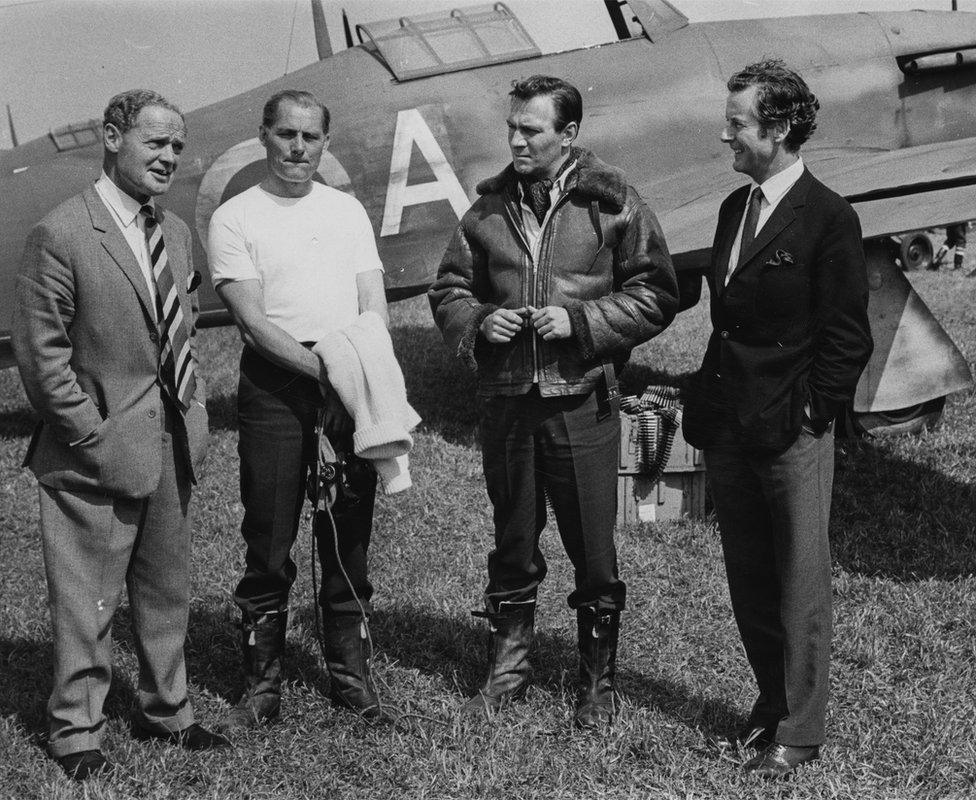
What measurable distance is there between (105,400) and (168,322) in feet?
1.15

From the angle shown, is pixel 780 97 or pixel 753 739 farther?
pixel 753 739

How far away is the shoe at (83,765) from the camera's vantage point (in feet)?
12.4

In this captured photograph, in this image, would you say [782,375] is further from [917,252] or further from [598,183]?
[917,252]

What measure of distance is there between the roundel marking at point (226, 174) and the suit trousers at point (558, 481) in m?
4.24

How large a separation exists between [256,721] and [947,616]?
3129mm

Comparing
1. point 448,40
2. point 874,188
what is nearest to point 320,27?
point 448,40

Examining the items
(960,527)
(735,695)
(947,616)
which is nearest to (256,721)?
(735,695)

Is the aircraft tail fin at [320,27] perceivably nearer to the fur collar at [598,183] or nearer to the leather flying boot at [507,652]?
the fur collar at [598,183]

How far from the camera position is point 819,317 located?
3635 millimetres

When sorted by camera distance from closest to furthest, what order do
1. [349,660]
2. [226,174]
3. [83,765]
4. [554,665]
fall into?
[83,765] < [349,660] < [554,665] < [226,174]

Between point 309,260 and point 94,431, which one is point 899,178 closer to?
point 309,260

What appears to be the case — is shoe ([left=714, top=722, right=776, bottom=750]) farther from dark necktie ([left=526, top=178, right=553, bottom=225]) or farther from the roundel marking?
the roundel marking

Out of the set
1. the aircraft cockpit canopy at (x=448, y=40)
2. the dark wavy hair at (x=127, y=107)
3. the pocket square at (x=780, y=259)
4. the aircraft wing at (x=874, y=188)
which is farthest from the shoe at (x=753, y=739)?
the aircraft cockpit canopy at (x=448, y=40)

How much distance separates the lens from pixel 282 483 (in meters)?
4.19
